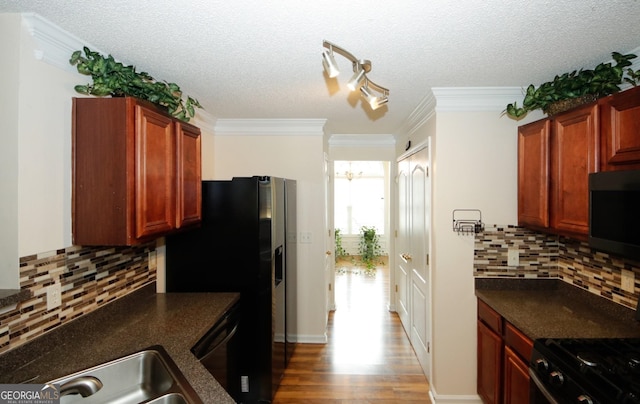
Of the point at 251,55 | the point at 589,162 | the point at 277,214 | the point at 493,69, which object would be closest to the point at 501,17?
the point at 493,69

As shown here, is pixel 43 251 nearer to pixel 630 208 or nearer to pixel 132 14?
pixel 132 14

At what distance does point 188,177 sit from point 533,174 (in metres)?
2.35

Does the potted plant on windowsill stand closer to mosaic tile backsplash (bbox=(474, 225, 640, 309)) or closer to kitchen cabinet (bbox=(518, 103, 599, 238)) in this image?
mosaic tile backsplash (bbox=(474, 225, 640, 309))

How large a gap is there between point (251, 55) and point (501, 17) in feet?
4.09

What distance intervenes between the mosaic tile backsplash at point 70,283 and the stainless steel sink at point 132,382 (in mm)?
376

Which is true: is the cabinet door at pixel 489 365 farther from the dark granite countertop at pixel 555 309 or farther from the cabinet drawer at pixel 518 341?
the dark granite countertop at pixel 555 309

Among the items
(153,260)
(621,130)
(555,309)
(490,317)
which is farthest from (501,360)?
(153,260)

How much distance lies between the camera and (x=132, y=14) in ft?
4.26

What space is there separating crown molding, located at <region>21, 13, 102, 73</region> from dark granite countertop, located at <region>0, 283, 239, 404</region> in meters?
1.32

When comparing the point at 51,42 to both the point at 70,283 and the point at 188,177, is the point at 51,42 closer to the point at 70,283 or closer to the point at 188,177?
the point at 188,177

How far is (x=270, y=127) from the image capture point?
320 cm

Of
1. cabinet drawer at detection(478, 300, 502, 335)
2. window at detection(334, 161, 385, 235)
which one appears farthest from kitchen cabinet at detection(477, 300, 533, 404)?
window at detection(334, 161, 385, 235)

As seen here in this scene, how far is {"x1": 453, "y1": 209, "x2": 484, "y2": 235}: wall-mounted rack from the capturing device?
228 centimetres

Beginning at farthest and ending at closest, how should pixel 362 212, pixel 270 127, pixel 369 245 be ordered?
1. pixel 362 212
2. pixel 369 245
3. pixel 270 127
